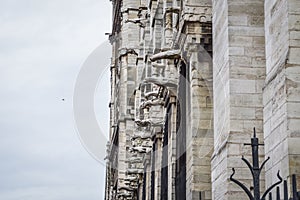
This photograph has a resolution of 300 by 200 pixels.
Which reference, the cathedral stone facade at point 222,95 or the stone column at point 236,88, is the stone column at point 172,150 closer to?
the cathedral stone facade at point 222,95

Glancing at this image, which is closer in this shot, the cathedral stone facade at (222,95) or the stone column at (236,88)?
the cathedral stone facade at (222,95)

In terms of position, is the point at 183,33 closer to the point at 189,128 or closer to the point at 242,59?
the point at 189,128

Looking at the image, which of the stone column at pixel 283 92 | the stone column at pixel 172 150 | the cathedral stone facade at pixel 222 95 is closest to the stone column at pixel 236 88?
the cathedral stone facade at pixel 222 95

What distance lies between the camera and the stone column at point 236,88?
2170 cm

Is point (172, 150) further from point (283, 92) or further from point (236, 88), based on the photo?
point (283, 92)

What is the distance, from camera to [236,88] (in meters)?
22.2

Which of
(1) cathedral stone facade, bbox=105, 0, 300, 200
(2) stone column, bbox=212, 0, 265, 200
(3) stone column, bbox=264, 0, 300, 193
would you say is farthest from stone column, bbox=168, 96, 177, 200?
(3) stone column, bbox=264, 0, 300, 193

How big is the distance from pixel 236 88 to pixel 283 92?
14.4ft

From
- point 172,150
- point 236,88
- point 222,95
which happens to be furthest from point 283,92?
point 172,150

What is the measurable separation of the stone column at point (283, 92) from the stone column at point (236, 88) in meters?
2.77

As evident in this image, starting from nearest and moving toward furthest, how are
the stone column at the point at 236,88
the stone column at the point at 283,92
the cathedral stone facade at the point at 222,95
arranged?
the stone column at the point at 283,92, the cathedral stone facade at the point at 222,95, the stone column at the point at 236,88

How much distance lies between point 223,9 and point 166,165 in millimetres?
13587

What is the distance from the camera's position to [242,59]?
2253 cm

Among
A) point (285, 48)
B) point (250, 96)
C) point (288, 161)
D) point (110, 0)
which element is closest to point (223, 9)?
point (250, 96)
